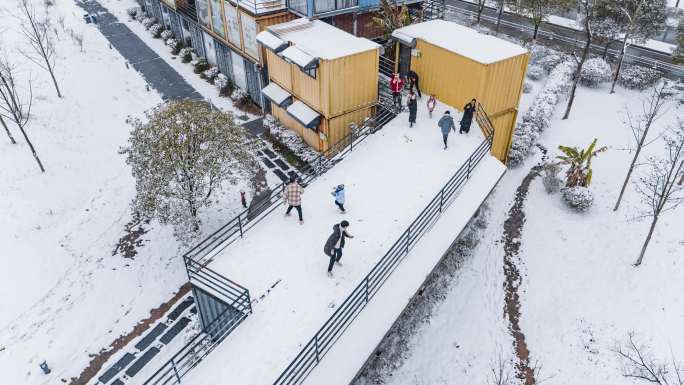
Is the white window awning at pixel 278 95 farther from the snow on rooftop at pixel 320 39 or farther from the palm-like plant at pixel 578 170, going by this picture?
the palm-like plant at pixel 578 170

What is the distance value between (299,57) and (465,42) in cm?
706

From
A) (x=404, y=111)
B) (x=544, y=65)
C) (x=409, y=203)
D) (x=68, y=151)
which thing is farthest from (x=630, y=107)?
(x=68, y=151)

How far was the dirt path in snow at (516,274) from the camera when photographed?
14.5m

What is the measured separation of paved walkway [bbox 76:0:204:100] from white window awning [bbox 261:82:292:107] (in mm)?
7776

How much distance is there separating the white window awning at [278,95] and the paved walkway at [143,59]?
7776 mm

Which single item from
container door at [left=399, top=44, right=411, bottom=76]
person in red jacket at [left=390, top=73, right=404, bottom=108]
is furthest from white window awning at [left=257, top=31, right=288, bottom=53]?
container door at [left=399, top=44, right=411, bottom=76]

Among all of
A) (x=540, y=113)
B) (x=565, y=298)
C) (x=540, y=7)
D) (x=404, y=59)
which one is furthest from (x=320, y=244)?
(x=540, y=7)

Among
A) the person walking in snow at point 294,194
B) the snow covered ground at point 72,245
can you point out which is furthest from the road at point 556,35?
the person walking in snow at point 294,194

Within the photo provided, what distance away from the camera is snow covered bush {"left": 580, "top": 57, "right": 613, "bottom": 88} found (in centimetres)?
2858

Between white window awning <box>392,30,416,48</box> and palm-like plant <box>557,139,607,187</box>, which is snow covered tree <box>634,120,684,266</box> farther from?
white window awning <box>392,30,416,48</box>

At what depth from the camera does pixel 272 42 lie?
2020cm

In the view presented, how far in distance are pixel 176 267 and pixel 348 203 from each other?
7.44 metres

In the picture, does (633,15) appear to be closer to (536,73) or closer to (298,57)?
(536,73)

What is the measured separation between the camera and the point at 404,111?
19.8 metres
